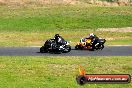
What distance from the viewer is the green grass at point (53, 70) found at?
20.9 meters

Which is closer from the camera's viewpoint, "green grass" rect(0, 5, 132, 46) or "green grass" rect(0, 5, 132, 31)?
"green grass" rect(0, 5, 132, 46)

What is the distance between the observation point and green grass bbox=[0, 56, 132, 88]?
20.9 m

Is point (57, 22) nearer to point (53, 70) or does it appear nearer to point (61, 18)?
point (61, 18)

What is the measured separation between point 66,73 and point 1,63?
5131mm

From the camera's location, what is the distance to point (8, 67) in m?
24.9

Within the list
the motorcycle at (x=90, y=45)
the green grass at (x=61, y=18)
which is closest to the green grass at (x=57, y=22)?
the green grass at (x=61, y=18)

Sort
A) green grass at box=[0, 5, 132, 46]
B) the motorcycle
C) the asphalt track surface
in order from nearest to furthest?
the asphalt track surface → the motorcycle → green grass at box=[0, 5, 132, 46]

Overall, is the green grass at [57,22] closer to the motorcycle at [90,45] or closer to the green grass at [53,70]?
the motorcycle at [90,45]

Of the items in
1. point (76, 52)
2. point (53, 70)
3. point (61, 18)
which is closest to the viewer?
point (53, 70)

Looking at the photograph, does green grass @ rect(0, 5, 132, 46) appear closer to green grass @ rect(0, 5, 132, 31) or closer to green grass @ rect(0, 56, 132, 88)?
green grass @ rect(0, 5, 132, 31)

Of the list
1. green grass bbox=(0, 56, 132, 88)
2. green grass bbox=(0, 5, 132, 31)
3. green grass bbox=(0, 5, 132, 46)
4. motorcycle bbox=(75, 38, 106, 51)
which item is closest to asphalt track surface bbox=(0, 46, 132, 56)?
motorcycle bbox=(75, 38, 106, 51)

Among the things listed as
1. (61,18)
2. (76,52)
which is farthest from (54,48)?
(61,18)

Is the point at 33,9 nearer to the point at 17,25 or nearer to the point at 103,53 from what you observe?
the point at 17,25

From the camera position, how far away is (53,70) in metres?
24.0
